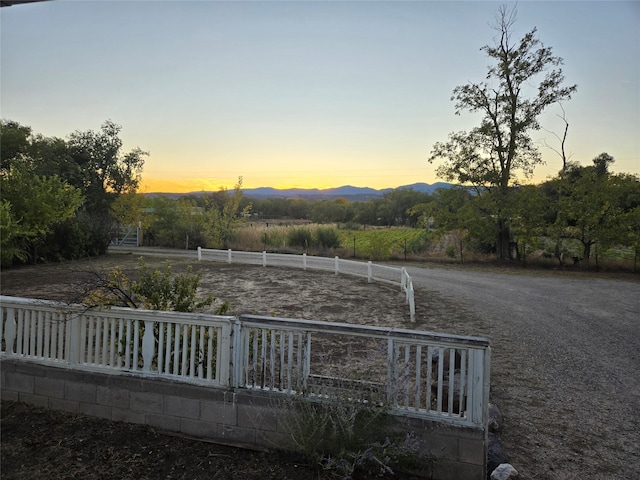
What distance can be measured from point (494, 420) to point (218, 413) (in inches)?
97.4

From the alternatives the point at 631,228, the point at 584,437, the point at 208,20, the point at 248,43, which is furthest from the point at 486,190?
the point at 584,437

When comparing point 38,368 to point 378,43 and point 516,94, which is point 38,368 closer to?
point 378,43

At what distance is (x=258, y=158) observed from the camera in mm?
18922

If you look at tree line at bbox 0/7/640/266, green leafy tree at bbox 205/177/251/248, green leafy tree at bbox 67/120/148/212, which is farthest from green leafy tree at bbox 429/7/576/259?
green leafy tree at bbox 67/120/148/212

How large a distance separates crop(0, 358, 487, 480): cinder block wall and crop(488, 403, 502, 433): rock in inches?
35.0

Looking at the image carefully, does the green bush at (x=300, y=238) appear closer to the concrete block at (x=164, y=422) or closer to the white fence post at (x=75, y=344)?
the white fence post at (x=75, y=344)

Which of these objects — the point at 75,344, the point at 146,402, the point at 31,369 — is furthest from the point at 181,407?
the point at 31,369

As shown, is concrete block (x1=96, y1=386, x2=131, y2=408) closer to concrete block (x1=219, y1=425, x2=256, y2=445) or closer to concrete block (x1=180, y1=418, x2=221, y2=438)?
concrete block (x1=180, y1=418, x2=221, y2=438)

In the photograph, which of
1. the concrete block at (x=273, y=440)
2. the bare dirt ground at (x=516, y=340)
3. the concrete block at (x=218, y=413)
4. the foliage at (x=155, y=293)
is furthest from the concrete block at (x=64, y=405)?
the concrete block at (x=273, y=440)

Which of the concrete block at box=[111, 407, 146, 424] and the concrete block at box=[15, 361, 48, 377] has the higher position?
the concrete block at box=[15, 361, 48, 377]

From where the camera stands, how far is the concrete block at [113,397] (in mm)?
3539

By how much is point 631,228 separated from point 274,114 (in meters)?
14.1

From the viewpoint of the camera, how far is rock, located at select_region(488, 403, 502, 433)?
365 cm

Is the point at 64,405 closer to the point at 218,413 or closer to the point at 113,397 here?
the point at 113,397
